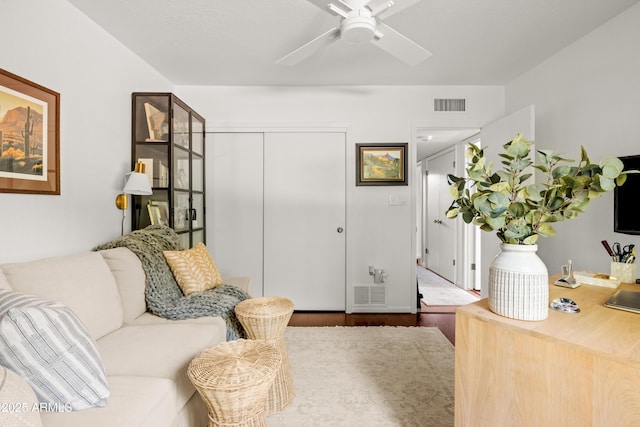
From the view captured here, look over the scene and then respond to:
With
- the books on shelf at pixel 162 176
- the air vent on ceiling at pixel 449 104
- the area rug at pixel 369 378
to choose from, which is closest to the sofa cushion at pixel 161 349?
the area rug at pixel 369 378

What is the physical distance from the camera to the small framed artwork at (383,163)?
10.4 feet

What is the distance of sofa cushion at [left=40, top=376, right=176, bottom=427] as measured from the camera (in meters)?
0.90

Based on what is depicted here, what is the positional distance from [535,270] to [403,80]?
8.61 ft

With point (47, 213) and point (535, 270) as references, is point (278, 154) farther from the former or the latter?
point (535, 270)

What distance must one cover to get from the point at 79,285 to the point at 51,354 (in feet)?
1.94

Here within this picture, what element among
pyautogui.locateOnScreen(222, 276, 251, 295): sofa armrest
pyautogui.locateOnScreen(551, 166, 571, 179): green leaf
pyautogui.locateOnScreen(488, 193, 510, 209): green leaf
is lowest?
pyautogui.locateOnScreen(222, 276, 251, 295): sofa armrest

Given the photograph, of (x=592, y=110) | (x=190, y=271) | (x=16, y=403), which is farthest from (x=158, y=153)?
(x=592, y=110)

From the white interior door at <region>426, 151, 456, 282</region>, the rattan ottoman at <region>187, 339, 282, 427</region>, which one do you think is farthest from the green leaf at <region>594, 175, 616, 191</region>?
the white interior door at <region>426, 151, 456, 282</region>

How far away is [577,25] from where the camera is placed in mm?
2104

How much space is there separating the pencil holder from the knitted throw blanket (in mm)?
2171

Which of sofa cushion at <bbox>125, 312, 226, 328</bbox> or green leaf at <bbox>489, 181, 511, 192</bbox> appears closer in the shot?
green leaf at <bbox>489, 181, 511, 192</bbox>

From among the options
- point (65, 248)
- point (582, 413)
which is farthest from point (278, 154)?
point (582, 413)

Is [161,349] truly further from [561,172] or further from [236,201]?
[236,201]

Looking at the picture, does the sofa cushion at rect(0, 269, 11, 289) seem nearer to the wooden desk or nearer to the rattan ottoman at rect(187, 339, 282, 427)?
the rattan ottoman at rect(187, 339, 282, 427)
